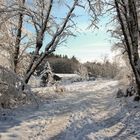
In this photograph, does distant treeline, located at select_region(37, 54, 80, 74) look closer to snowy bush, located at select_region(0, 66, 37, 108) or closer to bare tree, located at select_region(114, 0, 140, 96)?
bare tree, located at select_region(114, 0, 140, 96)

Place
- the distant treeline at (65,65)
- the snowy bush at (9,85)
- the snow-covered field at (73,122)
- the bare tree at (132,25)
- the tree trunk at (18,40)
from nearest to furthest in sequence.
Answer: the snow-covered field at (73,122) < the snowy bush at (9,85) < the bare tree at (132,25) < the tree trunk at (18,40) < the distant treeline at (65,65)

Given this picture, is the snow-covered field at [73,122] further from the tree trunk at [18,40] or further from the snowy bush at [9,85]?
the tree trunk at [18,40]

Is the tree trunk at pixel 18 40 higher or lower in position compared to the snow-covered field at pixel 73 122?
higher

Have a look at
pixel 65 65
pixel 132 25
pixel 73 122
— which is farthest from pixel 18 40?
pixel 65 65

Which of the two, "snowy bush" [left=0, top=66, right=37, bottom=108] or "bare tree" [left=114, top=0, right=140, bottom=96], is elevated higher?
"bare tree" [left=114, top=0, right=140, bottom=96]

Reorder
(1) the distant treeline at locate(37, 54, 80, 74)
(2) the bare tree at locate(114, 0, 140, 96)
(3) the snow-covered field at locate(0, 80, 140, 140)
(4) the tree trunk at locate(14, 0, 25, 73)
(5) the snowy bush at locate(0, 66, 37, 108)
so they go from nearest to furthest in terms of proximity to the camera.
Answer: (3) the snow-covered field at locate(0, 80, 140, 140) < (5) the snowy bush at locate(0, 66, 37, 108) < (2) the bare tree at locate(114, 0, 140, 96) < (4) the tree trunk at locate(14, 0, 25, 73) < (1) the distant treeline at locate(37, 54, 80, 74)

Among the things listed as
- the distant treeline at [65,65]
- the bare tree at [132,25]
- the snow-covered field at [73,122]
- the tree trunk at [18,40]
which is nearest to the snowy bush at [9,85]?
the snow-covered field at [73,122]

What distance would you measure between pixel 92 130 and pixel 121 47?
2706 centimetres

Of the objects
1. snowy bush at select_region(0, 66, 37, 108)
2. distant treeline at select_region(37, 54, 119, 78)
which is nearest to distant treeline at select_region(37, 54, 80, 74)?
distant treeline at select_region(37, 54, 119, 78)

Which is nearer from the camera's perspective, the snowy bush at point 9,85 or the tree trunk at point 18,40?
the snowy bush at point 9,85

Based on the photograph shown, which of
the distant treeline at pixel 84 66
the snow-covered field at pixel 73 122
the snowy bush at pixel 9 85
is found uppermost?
the distant treeline at pixel 84 66

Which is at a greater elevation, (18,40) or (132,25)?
(18,40)

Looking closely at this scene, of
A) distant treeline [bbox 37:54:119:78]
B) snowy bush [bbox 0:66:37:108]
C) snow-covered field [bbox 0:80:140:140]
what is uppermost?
distant treeline [bbox 37:54:119:78]

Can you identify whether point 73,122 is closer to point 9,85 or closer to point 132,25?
point 9,85
